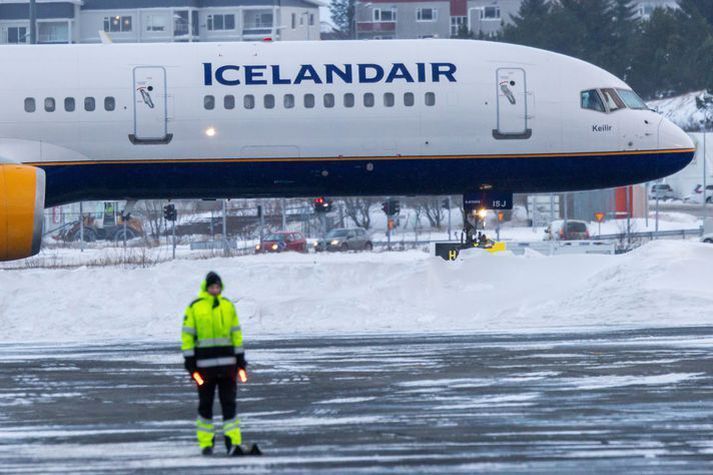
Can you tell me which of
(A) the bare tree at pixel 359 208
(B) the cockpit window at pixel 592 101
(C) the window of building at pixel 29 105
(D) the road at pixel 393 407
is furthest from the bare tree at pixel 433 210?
(D) the road at pixel 393 407

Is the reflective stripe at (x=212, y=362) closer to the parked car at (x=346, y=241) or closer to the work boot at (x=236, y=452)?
the work boot at (x=236, y=452)

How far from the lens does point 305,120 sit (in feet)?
112

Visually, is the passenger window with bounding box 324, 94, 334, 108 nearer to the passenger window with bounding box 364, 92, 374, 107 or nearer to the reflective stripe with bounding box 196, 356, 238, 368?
the passenger window with bounding box 364, 92, 374, 107

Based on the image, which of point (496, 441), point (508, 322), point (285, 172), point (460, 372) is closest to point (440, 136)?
point (285, 172)

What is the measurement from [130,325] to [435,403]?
11833 millimetres

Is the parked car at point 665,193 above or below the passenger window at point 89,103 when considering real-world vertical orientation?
below

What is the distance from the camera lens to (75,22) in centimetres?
12638

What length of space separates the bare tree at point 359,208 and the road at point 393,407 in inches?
2146

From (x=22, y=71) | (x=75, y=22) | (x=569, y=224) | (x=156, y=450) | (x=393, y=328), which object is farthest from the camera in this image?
(x=75, y=22)

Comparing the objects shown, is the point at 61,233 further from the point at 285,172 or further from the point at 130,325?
the point at 130,325

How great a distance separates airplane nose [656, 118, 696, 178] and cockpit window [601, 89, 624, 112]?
1.09 metres

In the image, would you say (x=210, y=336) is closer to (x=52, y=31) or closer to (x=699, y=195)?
(x=699, y=195)

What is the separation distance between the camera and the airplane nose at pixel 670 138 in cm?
3462

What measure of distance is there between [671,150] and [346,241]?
30.6 metres
